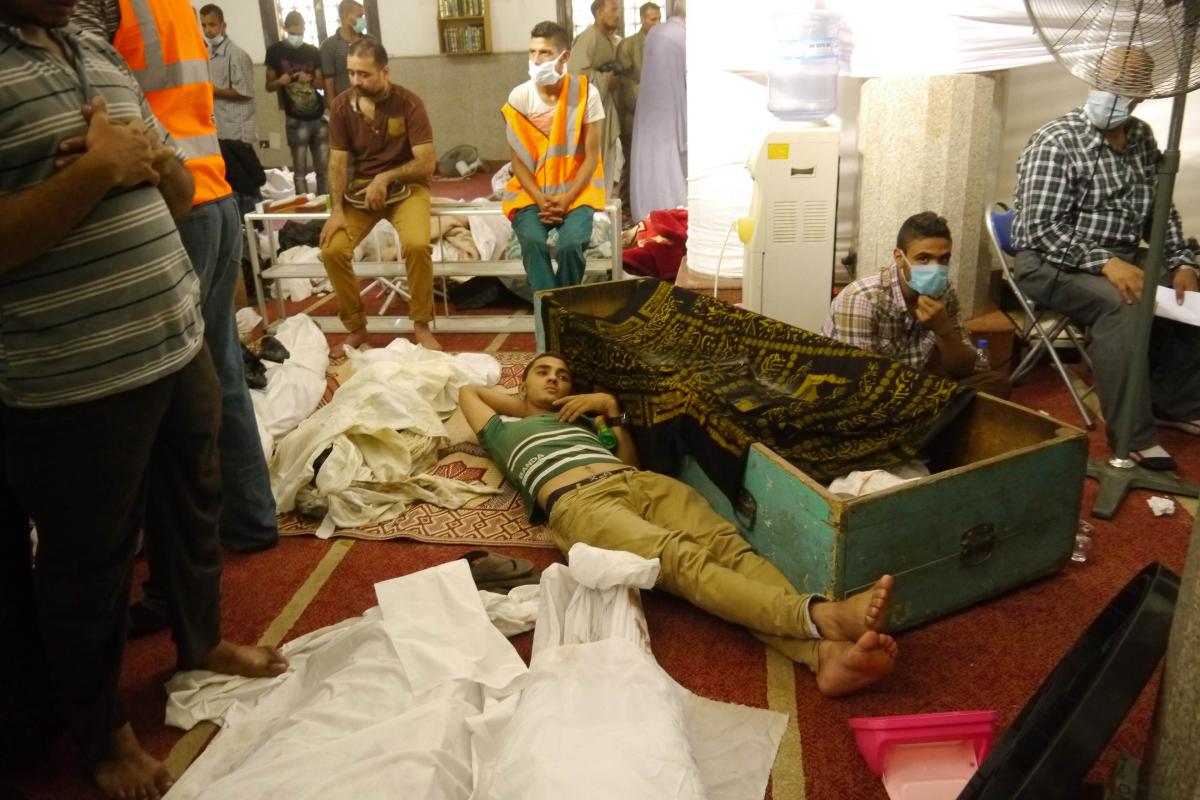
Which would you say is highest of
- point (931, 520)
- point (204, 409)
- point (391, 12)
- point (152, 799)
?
point (391, 12)

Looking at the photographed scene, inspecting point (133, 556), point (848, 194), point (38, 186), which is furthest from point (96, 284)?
point (848, 194)

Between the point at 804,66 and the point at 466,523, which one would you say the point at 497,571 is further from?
the point at 804,66

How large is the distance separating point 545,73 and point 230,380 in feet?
8.13

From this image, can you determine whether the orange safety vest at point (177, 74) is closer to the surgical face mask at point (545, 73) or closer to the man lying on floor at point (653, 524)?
the man lying on floor at point (653, 524)

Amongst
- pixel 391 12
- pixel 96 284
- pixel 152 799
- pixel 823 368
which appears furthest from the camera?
pixel 391 12

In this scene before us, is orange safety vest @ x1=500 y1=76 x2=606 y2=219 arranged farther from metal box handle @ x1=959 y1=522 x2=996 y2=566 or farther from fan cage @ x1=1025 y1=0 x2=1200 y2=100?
metal box handle @ x1=959 y1=522 x2=996 y2=566

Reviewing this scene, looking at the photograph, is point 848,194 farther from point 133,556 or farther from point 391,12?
point 391,12

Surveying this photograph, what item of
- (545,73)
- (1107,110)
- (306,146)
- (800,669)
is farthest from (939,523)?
(306,146)

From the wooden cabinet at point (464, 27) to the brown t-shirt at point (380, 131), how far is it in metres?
6.45

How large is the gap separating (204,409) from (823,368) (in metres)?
1.71

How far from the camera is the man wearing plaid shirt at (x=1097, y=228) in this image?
3037 mm

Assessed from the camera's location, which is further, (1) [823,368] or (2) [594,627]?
(1) [823,368]

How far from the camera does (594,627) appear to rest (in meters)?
1.84

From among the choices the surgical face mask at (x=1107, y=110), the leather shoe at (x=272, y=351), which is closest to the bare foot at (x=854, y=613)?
the surgical face mask at (x=1107, y=110)
